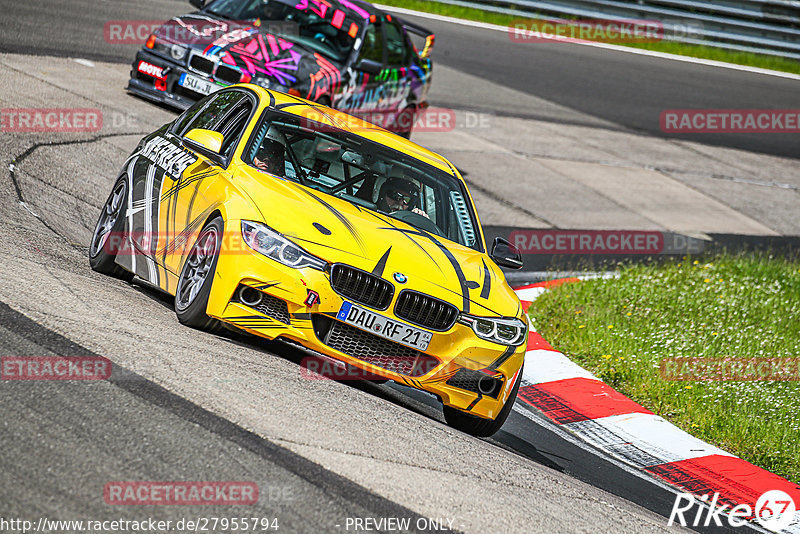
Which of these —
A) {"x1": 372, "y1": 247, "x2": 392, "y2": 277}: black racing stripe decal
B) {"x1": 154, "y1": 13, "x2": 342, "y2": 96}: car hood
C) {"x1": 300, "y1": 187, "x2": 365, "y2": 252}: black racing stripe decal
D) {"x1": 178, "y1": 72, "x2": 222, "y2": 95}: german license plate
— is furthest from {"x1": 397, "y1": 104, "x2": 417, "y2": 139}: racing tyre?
{"x1": 372, "y1": 247, "x2": 392, "y2": 277}: black racing stripe decal

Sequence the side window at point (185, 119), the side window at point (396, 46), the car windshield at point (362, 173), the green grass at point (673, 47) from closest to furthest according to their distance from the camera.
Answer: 1. the car windshield at point (362, 173)
2. the side window at point (185, 119)
3. the side window at point (396, 46)
4. the green grass at point (673, 47)

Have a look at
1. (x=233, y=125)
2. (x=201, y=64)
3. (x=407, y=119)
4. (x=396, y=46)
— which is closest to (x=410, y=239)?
(x=233, y=125)

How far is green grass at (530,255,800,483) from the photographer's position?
25.5ft

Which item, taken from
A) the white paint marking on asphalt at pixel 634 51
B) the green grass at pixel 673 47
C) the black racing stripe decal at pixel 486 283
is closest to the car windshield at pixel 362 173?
the black racing stripe decal at pixel 486 283

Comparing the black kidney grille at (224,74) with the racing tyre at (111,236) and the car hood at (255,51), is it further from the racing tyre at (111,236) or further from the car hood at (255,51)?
the racing tyre at (111,236)

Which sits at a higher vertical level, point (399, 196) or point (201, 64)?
point (201, 64)

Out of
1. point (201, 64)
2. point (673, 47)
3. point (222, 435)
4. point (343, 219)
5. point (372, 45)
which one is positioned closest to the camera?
point (222, 435)

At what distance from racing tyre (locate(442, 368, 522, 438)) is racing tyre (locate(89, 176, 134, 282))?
2.55 m

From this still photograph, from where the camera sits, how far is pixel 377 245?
6.17 meters

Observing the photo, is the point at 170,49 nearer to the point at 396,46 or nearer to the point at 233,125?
the point at 396,46

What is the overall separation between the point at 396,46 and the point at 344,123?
7015 millimetres

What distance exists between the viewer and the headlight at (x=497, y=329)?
20.1 ft

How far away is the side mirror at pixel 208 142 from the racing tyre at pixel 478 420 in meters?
2.16

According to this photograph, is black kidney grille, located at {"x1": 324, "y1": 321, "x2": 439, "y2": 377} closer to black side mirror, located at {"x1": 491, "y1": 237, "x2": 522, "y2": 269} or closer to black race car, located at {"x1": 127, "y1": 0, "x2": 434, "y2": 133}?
black side mirror, located at {"x1": 491, "y1": 237, "x2": 522, "y2": 269}
